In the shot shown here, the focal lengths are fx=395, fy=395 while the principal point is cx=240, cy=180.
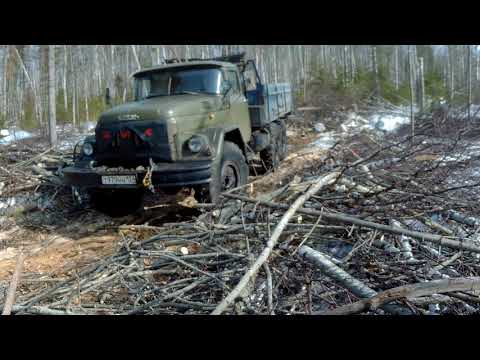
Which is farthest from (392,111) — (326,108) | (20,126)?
(20,126)

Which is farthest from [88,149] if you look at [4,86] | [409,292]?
[4,86]

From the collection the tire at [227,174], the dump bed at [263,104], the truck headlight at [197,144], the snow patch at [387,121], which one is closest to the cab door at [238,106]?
the dump bed at [263,104]

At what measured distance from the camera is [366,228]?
4070mm

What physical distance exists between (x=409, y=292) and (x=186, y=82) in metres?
5.32

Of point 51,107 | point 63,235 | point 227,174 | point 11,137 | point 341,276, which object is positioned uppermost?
point 51,107

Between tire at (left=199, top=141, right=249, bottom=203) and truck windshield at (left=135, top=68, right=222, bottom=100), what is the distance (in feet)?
3.60

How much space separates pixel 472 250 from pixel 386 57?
118ft

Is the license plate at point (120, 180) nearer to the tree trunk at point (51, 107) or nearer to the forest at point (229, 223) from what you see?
the forest at point (229, 223)

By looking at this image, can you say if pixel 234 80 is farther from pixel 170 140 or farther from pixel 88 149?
pixel 88 149

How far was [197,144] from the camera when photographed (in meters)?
5.69

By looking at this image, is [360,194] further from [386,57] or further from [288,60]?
[386,57]

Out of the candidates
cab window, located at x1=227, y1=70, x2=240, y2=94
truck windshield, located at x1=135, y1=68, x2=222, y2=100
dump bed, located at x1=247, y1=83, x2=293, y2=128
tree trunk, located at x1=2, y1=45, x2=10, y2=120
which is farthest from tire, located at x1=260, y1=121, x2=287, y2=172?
tree trunk, located at x1=2, y1=45, x2=10, y2=120

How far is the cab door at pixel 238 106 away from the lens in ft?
23.6

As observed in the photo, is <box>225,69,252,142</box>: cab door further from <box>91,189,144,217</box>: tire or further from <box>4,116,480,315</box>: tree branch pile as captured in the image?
<box>4,116,480,315</box>: tree branch pile
